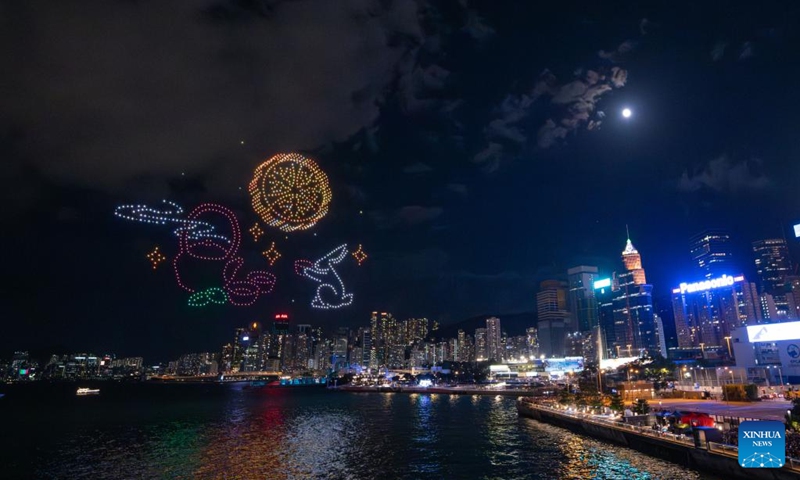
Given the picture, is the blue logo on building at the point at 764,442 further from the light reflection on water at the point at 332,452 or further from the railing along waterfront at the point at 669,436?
the light reflection on water at the point at 332,452

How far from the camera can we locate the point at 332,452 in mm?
43219

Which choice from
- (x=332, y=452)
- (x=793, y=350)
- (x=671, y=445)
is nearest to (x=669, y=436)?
(x=671, y=445)

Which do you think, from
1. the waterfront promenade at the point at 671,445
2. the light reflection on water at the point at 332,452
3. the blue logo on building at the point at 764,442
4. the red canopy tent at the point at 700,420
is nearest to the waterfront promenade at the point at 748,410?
the red canopy tent at the point at 700,420

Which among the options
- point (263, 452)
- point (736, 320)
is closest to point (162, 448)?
point (263, 452)

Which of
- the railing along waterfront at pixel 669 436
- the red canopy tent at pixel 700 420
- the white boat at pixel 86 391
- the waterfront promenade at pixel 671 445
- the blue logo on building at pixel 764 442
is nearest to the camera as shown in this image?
the blue logo on building at pixel 764 442

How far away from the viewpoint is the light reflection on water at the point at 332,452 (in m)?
Answer: 34.6

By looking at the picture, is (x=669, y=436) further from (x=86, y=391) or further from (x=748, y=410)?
(x=86, y=391)

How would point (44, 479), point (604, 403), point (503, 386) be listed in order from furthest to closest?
point (503, 386) → point (604, 403) → point (44, 479)

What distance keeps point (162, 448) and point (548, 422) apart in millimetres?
43818

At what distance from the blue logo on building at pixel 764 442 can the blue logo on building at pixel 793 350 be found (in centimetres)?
6463

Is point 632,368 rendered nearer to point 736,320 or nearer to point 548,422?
point 548,422

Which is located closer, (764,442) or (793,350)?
(764,442)

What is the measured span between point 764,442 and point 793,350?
6811 centimetres

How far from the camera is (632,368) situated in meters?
127
